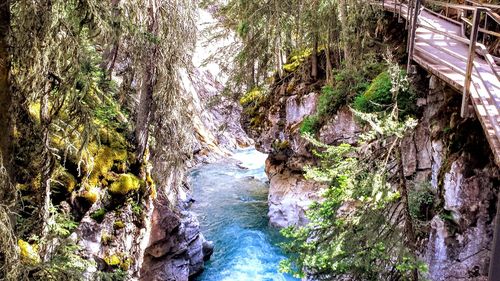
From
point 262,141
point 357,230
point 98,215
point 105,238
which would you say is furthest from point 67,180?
point 262,141

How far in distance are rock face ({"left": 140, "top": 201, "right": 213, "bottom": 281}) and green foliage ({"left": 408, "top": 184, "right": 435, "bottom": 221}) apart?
6272 mm

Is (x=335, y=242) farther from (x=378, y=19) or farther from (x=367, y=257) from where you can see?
(x=378, y=19)

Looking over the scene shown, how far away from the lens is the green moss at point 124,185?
777cm

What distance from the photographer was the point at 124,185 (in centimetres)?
791

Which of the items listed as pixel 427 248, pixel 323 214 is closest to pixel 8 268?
pixel 323 214

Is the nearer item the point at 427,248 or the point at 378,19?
the point at 427,248

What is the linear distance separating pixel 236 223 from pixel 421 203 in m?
9.99

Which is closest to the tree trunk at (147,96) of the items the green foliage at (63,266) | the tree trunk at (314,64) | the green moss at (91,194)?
the green moss at (91,194)

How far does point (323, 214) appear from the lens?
17.4 feet

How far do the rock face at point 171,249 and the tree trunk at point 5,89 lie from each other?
20.4ft

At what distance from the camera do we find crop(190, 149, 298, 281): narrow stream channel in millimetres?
12484

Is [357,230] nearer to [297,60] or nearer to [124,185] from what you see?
[124,185]

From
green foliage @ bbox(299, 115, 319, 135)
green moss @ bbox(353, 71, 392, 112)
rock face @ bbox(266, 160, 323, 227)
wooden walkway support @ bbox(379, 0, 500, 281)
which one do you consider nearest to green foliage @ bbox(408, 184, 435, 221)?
wooden walkway support @ bbox(379, 0, 500, 281)

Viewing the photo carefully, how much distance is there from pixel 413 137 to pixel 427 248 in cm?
251
